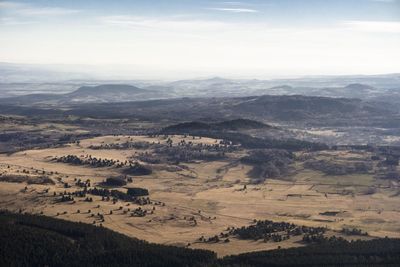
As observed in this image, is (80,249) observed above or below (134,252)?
below

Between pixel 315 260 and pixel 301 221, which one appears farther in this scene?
pixel 301 221

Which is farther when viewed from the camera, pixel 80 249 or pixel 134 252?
pixel 80 249

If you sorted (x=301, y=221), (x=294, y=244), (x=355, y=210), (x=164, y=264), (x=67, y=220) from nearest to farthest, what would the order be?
(x=164, y=264) < (x=294, y=244) < (x=67, y=220) < (x=301, y=221) < (x=355, y=210)

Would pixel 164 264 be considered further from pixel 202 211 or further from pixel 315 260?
pixel 202 211

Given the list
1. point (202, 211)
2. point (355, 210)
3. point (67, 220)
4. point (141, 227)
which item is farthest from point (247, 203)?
point (67, 220)

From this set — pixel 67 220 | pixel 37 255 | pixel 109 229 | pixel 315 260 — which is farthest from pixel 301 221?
pixel 37 255

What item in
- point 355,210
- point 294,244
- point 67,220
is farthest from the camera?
point 355,210
